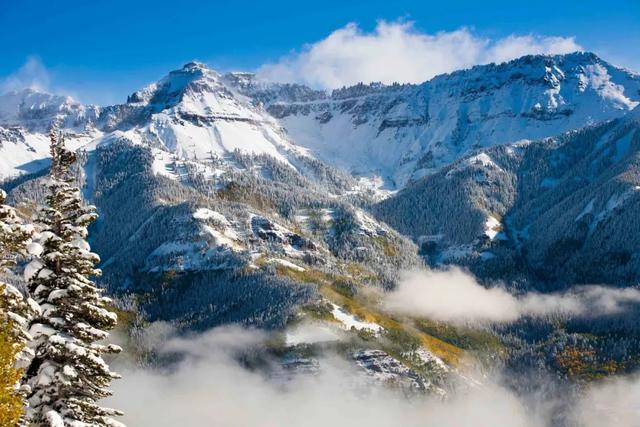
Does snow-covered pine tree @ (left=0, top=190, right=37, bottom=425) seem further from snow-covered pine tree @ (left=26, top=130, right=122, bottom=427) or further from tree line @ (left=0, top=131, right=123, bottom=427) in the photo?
snow-covered pine tree @ (left=26, top=130, right=122, bottom=427)

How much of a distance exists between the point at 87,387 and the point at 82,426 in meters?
1.81

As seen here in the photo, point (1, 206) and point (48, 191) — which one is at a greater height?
point (48, 191)

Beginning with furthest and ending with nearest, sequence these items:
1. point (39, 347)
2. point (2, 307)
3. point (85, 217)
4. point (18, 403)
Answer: point (85, 217), point (39, 347), point (2, 307), point (18, 403)

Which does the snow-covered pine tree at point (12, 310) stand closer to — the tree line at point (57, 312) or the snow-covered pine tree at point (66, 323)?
the tree line at point (57, 312)

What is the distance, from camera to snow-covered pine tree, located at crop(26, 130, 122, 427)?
3216 centimetres

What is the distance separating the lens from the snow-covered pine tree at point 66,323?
32156mm

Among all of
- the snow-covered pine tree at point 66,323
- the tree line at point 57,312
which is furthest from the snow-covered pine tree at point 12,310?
the snow-covered pine tree at point 66,323

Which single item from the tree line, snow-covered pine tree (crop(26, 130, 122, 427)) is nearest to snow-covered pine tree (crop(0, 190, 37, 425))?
the tree line

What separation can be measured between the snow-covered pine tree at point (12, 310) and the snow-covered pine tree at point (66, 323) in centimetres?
106

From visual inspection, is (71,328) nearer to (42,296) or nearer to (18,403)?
(42,296)

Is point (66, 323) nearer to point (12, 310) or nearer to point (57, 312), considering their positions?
point (57, 312)

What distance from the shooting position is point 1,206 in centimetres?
3083

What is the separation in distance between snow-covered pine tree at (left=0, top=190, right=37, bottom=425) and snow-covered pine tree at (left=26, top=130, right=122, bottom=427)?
1.06m

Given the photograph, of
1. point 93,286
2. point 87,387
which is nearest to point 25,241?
point 93,286
